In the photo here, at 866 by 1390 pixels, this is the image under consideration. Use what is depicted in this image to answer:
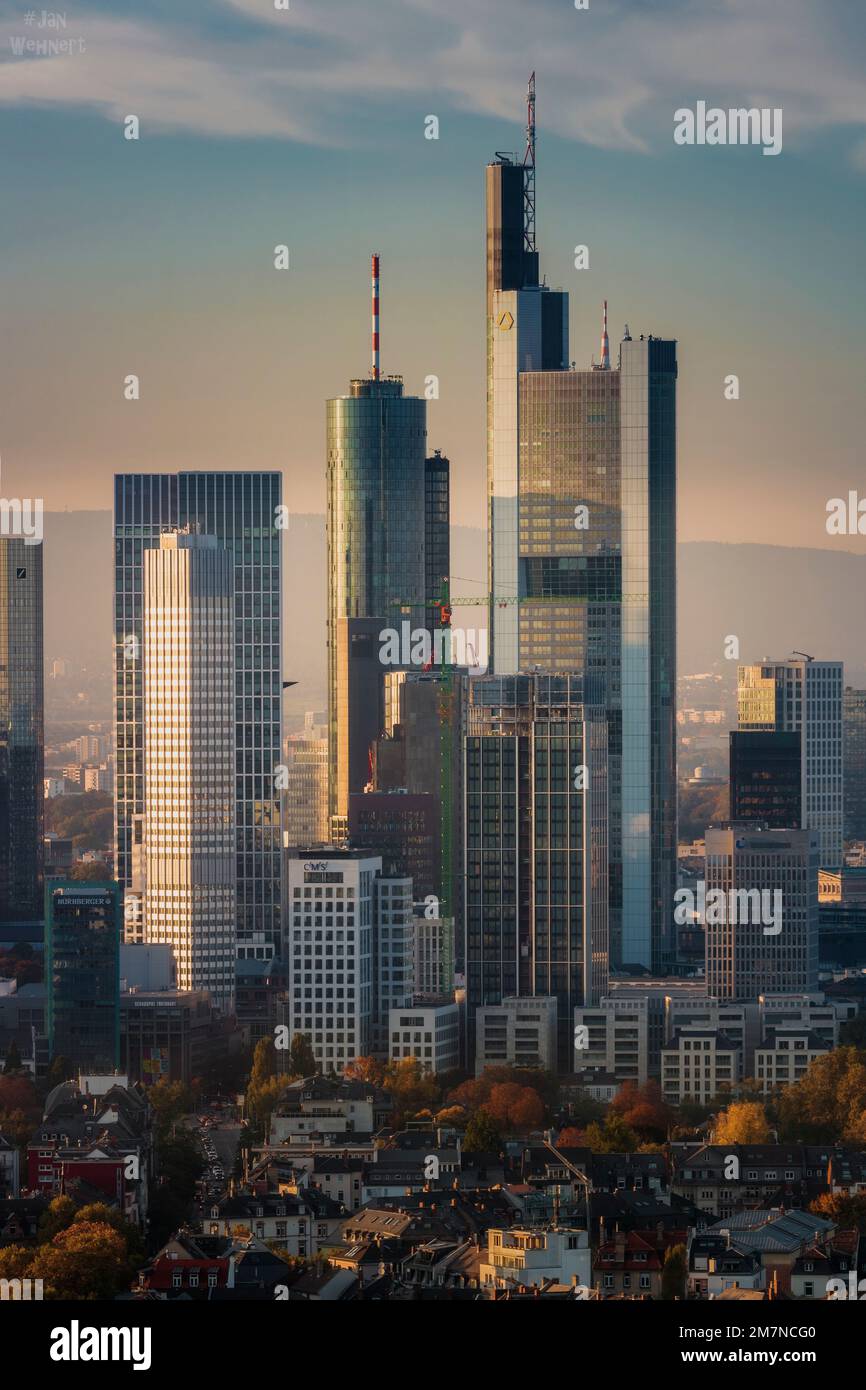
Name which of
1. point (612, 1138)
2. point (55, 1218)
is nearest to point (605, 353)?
point (612, 1138)

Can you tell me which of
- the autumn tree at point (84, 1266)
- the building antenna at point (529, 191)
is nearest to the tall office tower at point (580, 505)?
the building antenna at point (529, 191)

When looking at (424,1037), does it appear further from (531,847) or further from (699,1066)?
(531,847)

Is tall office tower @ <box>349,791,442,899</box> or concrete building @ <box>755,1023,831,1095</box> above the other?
tall office tower @ <box>349,791,442,899</box>

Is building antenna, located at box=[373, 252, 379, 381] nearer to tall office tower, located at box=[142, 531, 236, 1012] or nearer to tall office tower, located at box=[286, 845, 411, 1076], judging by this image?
tall office tower, located at box=[142, 531, 236, 1012]

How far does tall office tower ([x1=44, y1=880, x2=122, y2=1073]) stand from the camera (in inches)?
1352

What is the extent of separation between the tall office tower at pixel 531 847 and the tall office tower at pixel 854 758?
16264 mm

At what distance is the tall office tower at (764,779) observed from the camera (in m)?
48.8

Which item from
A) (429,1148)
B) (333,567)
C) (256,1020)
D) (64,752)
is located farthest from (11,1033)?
(333,567)

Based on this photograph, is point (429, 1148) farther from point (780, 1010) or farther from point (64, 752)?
point (64, 752)

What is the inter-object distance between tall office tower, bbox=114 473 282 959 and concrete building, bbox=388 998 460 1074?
33.4ft

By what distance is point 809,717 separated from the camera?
170ft

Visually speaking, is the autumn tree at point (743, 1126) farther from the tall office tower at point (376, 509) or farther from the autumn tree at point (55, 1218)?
the tall office tower at point (376, 509)

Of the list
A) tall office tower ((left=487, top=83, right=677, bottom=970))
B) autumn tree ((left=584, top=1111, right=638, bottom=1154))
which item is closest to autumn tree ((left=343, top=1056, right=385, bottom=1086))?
autumn tree ((left=584, top=1111, right=638, bottom=1154))

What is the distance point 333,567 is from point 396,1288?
46419 millimetres
